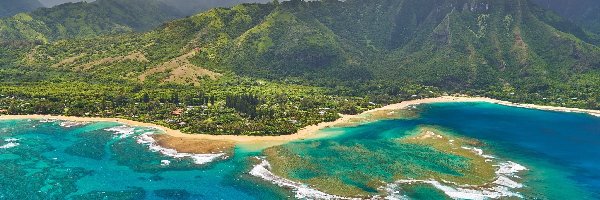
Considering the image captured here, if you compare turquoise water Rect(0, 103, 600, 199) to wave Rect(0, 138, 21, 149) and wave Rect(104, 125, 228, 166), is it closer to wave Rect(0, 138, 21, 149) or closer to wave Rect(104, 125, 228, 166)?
wave Rect(0, 138, 21, 149)

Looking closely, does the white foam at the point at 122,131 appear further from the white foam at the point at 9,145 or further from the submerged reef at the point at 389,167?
the submerged reef at the point at 389,167

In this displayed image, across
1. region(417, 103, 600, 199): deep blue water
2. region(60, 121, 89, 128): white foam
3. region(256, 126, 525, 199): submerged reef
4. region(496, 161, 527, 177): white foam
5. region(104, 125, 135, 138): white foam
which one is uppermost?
region(60, 121, 89, 128): white foam

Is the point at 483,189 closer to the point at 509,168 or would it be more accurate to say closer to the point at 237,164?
the point at 509,168

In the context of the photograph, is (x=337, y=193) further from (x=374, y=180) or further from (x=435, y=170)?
(x=435, y=170)

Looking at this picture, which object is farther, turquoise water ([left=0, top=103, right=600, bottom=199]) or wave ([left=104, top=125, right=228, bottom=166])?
wave ([left=104, top=125, right=228, bottom=166])

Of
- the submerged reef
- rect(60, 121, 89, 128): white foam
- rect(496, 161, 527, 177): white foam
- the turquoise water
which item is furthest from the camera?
rect(60, 121, 89, 128): white foam

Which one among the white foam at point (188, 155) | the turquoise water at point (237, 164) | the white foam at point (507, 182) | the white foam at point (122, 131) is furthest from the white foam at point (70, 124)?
the white foam at point (507, 182)

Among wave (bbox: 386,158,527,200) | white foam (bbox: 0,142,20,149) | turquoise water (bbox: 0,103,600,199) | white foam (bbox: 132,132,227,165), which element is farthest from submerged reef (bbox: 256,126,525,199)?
white foam (bbox: 0,142,20,149)
